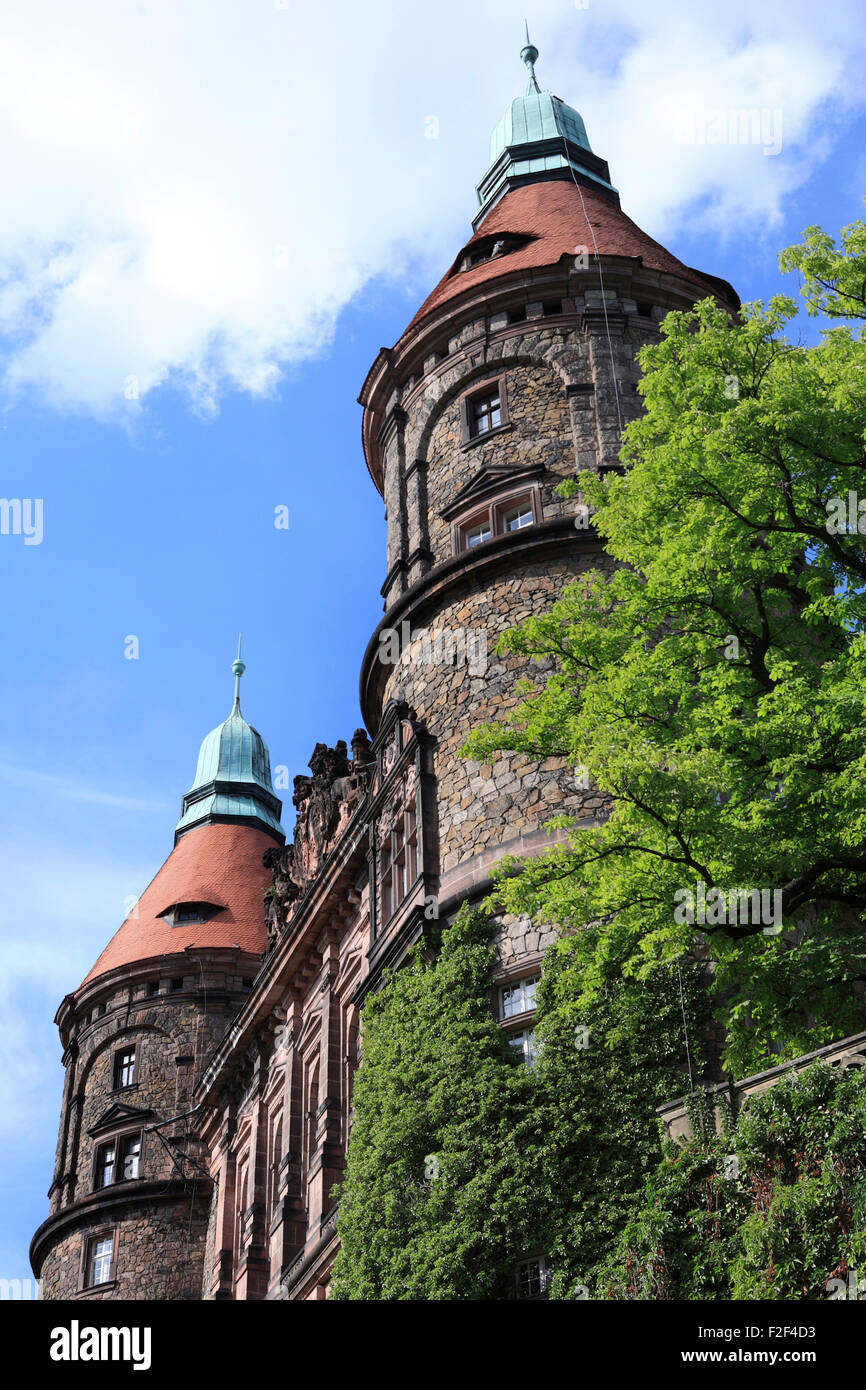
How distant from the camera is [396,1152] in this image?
1712cm

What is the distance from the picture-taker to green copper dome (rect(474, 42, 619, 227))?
31172 mm

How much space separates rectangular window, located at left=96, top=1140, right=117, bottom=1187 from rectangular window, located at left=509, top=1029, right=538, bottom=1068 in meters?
21.4

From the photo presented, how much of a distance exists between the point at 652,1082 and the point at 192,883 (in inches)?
1087

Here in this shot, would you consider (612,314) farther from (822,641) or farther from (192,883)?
(192,883)

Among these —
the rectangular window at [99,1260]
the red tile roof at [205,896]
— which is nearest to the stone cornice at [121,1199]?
the rectangular window at [99,1260]

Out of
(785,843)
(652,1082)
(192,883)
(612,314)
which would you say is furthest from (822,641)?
(192,883)

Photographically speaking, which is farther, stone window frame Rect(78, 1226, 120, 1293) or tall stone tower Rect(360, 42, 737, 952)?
stone window frame Rect(78, 1226, 120, 1293)

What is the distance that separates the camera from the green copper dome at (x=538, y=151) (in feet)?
102

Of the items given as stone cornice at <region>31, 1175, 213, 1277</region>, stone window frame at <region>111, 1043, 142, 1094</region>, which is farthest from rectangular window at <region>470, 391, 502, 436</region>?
stone window frame at <region>111, 1043, 142, 1094</region>

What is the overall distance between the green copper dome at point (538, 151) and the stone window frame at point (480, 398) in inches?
330

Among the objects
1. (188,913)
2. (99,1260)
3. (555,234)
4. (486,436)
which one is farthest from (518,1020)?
(188,913)

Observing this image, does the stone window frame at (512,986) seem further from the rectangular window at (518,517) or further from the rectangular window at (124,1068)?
the rectangular window at (124,1068)

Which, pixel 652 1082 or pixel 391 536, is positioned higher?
pixel 391 536

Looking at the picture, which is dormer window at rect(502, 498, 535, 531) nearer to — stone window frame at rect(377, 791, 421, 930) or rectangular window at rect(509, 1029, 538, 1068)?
stone window frame at rect(377, 791, 421, 930)
